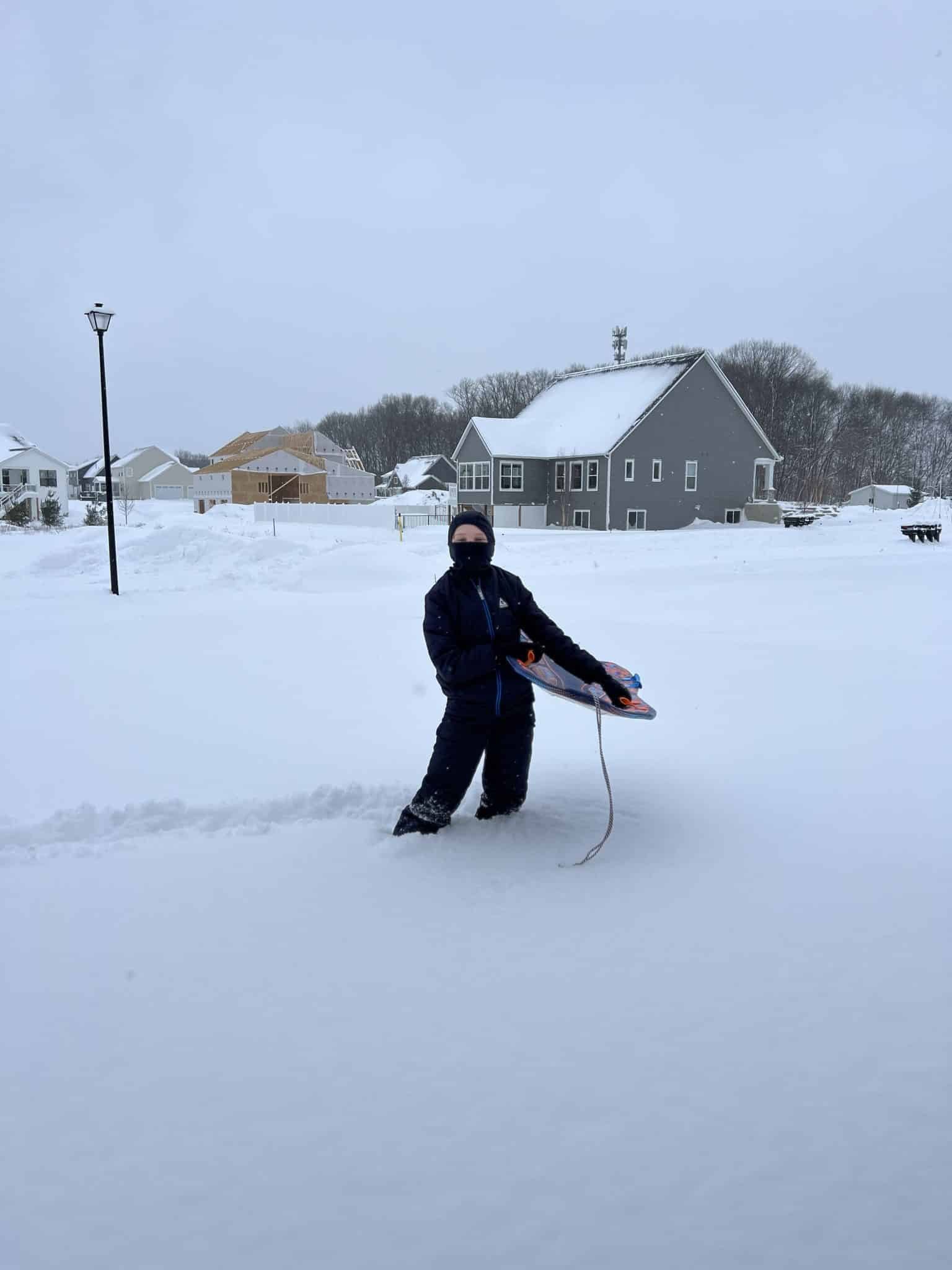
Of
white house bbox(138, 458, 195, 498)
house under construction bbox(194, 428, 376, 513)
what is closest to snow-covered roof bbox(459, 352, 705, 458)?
house under construction bbox(194, 428, 376, 513)

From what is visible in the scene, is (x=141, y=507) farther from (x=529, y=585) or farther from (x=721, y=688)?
(x=721, y=688)

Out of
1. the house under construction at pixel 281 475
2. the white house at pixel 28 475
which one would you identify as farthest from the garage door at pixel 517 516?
the white house at pixel 28 475

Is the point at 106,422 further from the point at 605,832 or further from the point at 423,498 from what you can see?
the point at 423,498

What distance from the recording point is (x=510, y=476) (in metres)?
40.0

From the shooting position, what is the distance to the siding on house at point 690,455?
124 feet

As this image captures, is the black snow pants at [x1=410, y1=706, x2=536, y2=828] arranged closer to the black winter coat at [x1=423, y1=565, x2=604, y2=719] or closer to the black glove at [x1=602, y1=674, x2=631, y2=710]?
the black winter coat at [x1=423, y1=565, x2=604, y2=719]

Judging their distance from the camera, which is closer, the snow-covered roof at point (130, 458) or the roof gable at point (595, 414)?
the roof gable at point (595, 414)

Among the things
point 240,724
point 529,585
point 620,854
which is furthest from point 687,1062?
point 529,585

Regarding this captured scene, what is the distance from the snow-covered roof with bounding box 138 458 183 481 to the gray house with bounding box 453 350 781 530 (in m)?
47.6

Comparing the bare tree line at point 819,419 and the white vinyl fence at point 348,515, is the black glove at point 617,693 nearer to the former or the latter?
the white vinyl fence at point 348,515

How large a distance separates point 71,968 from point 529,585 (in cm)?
1506

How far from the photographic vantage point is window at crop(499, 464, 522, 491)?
39812 mm

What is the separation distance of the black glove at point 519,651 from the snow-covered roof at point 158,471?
268 feet

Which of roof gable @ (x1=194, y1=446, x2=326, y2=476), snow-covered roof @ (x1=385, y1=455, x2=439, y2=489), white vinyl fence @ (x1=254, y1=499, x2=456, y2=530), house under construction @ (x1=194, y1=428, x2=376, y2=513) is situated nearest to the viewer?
white vinyl fence @ (x1=254, y1=499, x2=456, y2=530)
